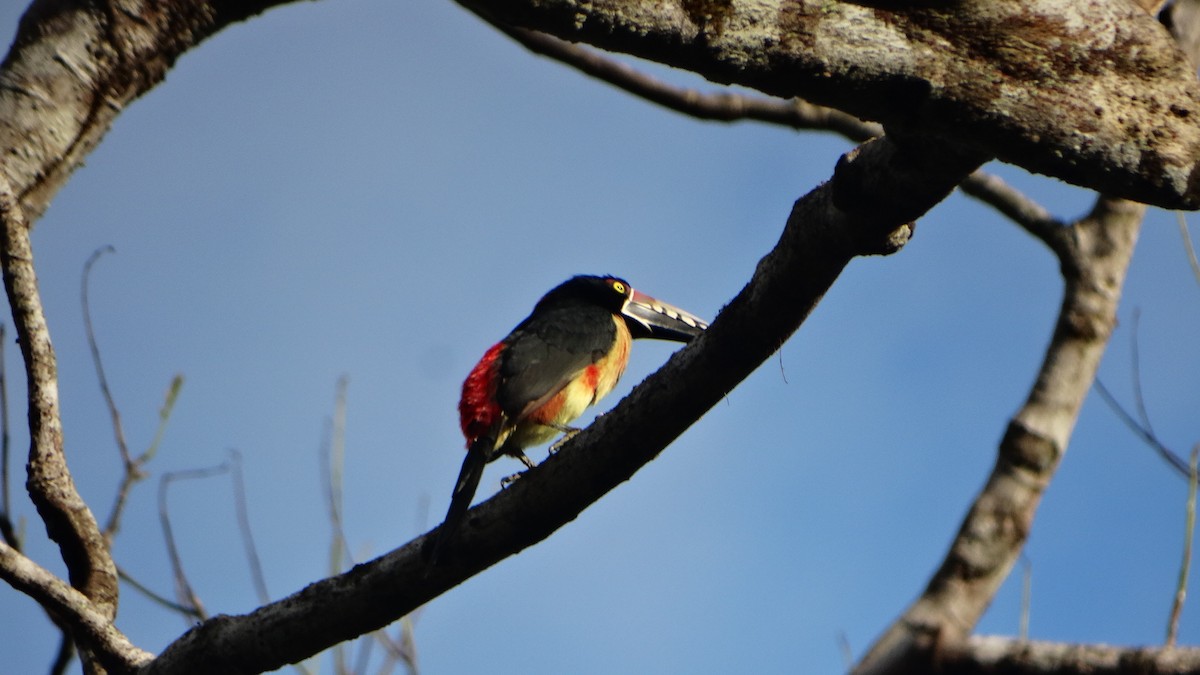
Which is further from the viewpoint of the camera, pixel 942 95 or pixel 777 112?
pixel 777 112

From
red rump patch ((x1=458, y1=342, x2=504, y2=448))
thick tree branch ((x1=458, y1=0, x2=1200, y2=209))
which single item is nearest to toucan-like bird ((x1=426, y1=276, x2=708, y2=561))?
red rump patch ((x1=458, y1=342, x2=504, y2=448))

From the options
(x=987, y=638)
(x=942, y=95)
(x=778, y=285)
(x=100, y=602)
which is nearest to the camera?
(x=942, y=95)

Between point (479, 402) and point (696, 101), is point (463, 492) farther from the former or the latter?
point (696, 101)

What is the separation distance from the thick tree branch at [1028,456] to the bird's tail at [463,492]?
1.74 m

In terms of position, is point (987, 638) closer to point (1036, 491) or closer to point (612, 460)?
point (1036, 491)

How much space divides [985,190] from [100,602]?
504 centimetres

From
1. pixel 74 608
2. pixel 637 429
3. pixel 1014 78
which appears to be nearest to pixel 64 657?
pixel 74 608

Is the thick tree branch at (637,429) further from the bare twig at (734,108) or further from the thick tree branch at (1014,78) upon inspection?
the bare twig at (734,108)

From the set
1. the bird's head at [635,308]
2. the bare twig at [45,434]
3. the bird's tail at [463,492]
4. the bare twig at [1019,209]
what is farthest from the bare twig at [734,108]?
the bare twig at [45,434]

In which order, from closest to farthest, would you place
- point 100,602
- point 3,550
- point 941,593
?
point 3,550 < point 100,602 < point 941,593

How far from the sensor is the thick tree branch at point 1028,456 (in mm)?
4770

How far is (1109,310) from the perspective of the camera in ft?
19.2

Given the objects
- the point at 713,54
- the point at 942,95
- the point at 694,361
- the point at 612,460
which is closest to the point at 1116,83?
the point at 942,95

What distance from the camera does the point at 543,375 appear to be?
5.54 meters
